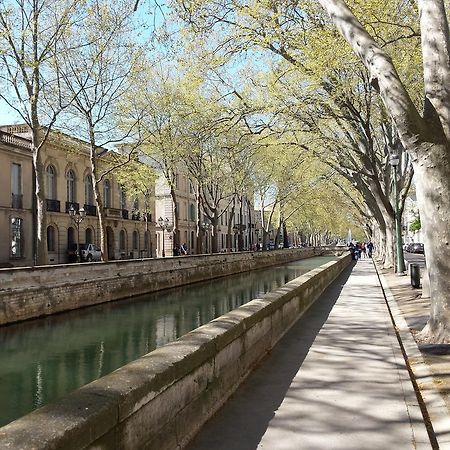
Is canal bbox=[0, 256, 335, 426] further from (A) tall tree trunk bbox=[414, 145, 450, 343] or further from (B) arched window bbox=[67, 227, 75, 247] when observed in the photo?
(B) arched window bbox=[67, 227, 75, 247]

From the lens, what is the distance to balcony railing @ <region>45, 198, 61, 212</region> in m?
34.9

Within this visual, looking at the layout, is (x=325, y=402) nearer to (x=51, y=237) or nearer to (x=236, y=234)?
(x=51, y=237)

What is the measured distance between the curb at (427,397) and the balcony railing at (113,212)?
3581 centimetres

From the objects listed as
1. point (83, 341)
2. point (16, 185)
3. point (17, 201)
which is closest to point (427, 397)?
point (83, 341)

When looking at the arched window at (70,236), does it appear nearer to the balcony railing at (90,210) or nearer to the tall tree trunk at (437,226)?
the balcony railing at (90,210)

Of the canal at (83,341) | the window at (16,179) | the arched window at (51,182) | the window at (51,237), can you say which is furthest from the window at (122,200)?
the canal at (83,341)

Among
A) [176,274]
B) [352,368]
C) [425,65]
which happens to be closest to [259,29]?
[425,65]

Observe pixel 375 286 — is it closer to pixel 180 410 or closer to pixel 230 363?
pixel 230 363

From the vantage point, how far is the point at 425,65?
24.0 feet

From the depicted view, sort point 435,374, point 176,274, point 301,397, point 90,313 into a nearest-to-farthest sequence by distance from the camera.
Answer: point 301,397 < point 435,374 < point 90,313 < point 176,274

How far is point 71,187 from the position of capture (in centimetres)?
3856

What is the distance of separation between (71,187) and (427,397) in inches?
1436

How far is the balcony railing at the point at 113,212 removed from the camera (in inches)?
1666

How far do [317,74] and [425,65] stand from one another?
21.4 feet
